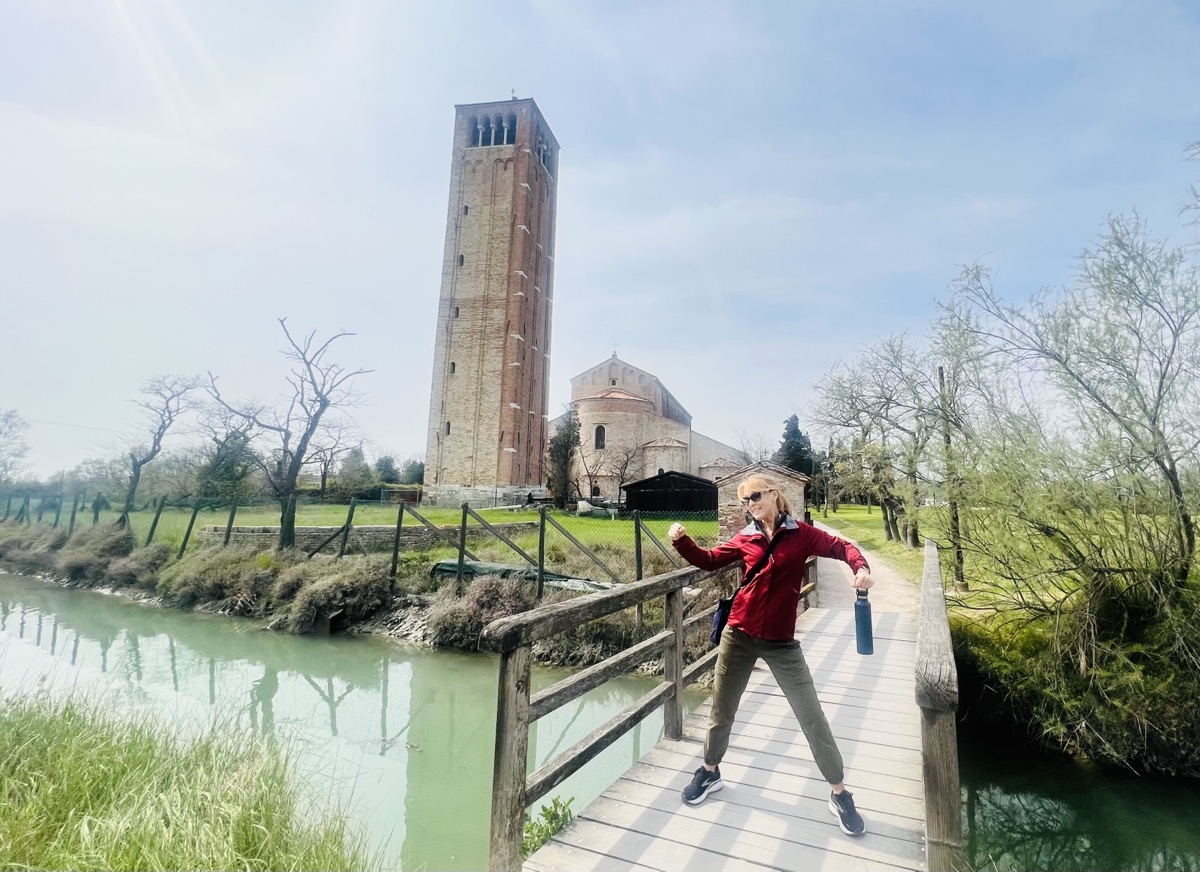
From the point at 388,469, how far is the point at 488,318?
Result: 739 inches

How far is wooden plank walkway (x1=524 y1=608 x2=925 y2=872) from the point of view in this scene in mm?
2543

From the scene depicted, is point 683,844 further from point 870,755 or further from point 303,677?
point 303,677

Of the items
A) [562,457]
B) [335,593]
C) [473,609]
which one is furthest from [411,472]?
[473,609]

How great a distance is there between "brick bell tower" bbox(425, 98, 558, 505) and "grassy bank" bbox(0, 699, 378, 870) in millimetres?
28673

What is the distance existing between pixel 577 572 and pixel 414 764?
6694 millimetres

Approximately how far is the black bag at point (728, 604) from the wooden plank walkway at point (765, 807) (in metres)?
0.84

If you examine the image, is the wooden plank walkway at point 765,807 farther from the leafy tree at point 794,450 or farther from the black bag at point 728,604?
the leafy tree at point 794,450

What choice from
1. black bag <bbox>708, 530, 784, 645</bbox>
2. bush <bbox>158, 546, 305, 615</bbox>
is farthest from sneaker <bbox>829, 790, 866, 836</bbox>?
A: bush <bbox>158, 546, 305, 615</bbox>

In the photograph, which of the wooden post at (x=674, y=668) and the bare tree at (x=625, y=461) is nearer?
the wooden post at (x=674, y=668)

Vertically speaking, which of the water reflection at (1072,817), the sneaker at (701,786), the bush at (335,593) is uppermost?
the sneaker at (701,786)

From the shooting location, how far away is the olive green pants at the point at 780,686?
279 centimetres

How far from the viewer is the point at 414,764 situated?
257 inches

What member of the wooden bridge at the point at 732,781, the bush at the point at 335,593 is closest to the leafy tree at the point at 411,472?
the bush at the point at 335,593

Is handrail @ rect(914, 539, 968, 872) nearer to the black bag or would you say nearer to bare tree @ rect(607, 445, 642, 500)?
the black bag
